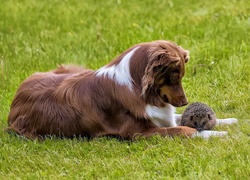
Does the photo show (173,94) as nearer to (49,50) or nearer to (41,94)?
(41,94)

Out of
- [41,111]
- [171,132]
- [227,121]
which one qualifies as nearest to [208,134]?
[171,132]

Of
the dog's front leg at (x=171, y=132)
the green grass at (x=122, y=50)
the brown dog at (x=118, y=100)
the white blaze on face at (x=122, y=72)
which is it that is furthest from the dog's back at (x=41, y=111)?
the dog's front leg at (x=171, y=132)

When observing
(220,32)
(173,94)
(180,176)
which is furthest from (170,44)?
(220,32)

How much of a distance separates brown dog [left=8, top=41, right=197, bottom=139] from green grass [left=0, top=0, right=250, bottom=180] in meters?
0.19

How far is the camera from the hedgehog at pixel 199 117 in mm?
7117

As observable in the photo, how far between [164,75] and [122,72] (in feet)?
1.50

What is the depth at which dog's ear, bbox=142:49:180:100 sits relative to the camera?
22.2 ft

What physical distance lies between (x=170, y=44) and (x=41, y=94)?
153cm

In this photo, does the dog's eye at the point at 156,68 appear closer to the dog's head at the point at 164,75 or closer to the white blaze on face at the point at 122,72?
the dog's head at the point at 164,75

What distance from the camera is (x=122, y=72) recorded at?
6.98 metres

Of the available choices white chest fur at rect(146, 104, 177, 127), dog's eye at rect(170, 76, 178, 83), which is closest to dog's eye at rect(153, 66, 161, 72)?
dog's eye at rect(170, 76, 178, 83)

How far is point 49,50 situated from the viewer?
10422 mm

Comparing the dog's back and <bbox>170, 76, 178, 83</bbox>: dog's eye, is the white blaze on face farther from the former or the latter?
the dog's back

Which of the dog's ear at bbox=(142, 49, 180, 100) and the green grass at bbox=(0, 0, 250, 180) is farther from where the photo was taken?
the dog's ear at bbox=(142, 49, 180, 100)
